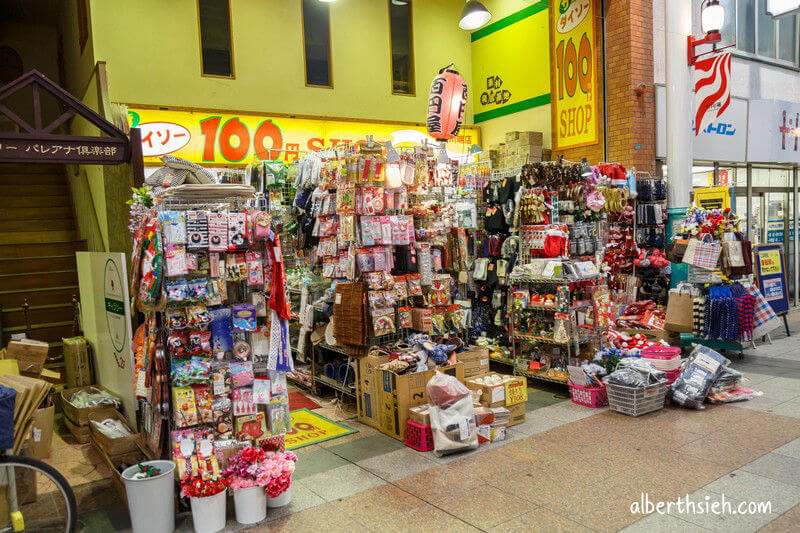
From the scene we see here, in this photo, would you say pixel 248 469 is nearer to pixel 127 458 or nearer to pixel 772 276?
pixel 127 458

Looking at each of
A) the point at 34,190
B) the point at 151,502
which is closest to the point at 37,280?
the point at 34,190

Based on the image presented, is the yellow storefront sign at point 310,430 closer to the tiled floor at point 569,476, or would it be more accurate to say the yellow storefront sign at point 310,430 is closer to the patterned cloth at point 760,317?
the tiled floor at point 569,476

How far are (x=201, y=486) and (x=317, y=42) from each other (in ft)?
31.4

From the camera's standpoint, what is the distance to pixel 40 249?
28.8 ft

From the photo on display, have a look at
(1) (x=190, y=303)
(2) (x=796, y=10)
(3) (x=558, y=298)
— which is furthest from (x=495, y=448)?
(2) (x=796, y=10)

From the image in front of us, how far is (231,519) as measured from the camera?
157 inches

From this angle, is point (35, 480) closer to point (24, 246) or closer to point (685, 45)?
point (24, 246)

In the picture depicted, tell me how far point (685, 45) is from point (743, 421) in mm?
6222

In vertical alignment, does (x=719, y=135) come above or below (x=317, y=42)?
below

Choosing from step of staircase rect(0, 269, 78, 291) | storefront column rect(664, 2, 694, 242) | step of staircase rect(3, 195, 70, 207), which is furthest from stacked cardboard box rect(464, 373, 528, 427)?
step of staircase rect(3, 195, 70, 207)

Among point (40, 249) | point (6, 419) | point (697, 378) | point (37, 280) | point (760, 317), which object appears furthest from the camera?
point (40, 249)

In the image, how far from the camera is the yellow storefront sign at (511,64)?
10992 millimetres

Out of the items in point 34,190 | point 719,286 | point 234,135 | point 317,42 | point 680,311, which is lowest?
point 680,311

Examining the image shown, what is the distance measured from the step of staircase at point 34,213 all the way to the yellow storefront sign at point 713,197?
33.6 ft
